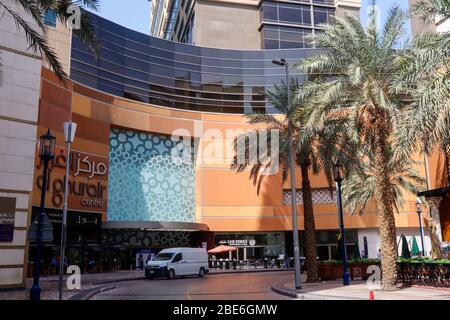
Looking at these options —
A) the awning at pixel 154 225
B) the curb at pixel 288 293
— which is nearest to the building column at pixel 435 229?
the curb at pixel 288 293

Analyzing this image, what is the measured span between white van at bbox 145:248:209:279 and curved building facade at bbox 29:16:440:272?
795 centimetres

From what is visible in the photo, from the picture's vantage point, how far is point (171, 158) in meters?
48.6

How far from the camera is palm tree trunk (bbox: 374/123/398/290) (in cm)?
2020

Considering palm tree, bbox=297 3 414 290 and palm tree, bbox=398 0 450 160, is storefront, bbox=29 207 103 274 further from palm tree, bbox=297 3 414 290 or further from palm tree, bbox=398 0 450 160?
palm tree, bbox=398 0 450 160

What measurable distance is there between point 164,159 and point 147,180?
311cm

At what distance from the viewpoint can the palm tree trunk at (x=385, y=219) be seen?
20203 mm

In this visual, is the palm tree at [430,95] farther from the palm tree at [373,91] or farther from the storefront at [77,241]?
the storefront at [77,241]

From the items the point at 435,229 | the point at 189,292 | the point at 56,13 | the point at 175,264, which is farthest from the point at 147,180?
the point at 56,13

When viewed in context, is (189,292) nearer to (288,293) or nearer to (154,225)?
(288,293)

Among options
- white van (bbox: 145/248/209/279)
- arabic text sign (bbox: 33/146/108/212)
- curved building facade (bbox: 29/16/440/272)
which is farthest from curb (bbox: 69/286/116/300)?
curved building facade (bbox: 29/16/440/272)

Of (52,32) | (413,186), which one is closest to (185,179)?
(52,32)
